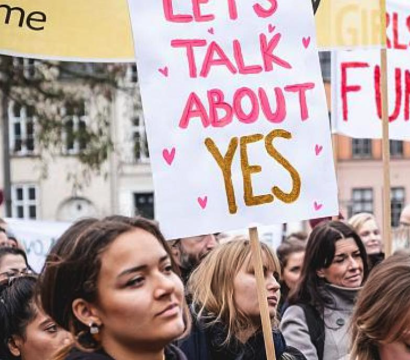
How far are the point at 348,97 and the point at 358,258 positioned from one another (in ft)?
4.92

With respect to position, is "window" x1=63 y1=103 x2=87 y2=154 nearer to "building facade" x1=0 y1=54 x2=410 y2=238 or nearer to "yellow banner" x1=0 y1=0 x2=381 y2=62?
"yellow banner" x1=0 y1=0 x2=381 y2=62

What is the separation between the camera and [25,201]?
139ft

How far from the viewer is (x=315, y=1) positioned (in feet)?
17.6

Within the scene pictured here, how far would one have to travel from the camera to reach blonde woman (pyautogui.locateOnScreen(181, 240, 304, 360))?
4086 mm

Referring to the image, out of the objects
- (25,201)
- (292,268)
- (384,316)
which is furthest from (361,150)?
(384,316)

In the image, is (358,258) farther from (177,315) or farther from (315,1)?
(177,315)

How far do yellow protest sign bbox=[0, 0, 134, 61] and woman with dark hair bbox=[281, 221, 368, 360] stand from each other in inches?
50.1

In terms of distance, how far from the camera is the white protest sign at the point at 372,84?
19.4 ft

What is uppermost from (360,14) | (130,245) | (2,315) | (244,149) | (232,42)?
(360,14)

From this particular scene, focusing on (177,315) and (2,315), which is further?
(2,315)

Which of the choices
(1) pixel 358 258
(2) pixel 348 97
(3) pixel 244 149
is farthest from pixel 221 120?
(2) pixel 348 97

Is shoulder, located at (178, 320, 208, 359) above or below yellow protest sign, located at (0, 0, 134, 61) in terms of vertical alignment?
below

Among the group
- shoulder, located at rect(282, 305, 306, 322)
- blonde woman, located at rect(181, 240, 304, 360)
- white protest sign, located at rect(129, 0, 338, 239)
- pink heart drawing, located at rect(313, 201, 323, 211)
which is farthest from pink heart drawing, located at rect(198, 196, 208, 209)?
shoulder, located at rect(282, 305, 306, 322)

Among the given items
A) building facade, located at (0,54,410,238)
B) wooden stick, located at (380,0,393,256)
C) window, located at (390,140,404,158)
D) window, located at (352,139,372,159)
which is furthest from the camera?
window, located at (352,139,372,159)
